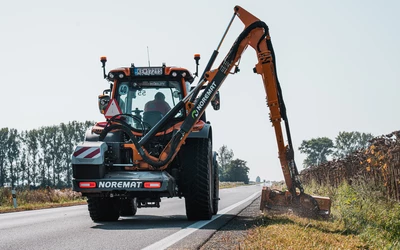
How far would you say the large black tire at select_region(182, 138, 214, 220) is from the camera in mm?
10178

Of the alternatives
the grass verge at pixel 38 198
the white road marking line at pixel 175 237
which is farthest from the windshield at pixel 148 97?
the grass verge at pixel 38 198

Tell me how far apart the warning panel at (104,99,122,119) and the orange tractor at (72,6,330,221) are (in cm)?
2

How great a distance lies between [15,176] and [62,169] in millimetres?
9101

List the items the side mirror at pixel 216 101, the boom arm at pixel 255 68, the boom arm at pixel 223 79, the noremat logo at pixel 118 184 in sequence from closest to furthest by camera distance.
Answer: the noremat logo at pixel 118 184 < the boom arm at pixel 223 79 < the boom arm at pixel 255 68 < the side mirror at pixel 216 101

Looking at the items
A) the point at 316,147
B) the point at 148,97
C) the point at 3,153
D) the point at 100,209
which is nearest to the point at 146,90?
the point at 148,97

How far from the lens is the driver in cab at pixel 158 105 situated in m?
11.2

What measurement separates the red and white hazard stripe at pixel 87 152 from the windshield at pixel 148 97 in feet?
5.05

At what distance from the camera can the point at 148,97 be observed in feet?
37.2

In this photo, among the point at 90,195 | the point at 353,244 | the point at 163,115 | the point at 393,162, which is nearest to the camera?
the point at 353,244

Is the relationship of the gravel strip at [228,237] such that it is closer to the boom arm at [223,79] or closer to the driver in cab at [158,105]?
the boom arm at [223,79]

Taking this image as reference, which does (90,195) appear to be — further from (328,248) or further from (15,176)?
(15,176)

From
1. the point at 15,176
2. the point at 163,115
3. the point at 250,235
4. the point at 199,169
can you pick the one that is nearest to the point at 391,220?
the point at 250,235

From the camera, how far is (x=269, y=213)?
37.6ft

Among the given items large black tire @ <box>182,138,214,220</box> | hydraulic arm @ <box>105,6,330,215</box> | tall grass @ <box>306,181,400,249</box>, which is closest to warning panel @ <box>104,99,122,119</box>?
hydraulic arm @ <box>105,6,330,215</box>
